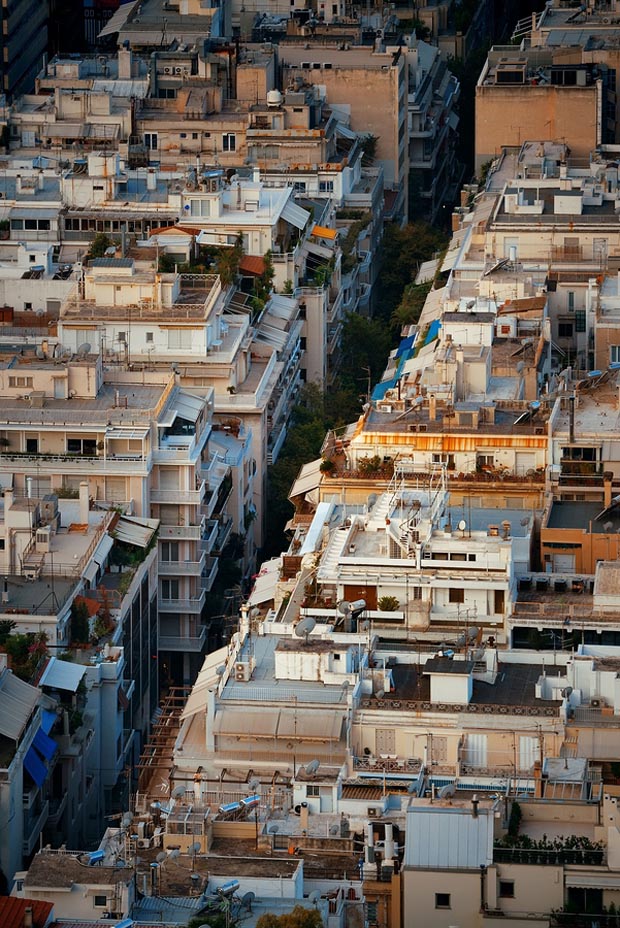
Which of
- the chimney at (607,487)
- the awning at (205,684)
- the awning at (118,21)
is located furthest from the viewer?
the awning at (118,21)

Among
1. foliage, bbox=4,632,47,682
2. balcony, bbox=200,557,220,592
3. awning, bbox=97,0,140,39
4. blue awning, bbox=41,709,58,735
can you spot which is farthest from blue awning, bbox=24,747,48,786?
awning, bbox=97,0,140,39

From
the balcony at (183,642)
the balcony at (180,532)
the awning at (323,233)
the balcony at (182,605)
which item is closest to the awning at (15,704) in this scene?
the balcony at (183,642)

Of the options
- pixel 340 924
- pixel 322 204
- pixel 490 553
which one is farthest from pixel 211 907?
pixel 322 204

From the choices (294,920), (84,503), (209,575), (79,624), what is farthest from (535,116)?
(294,920)

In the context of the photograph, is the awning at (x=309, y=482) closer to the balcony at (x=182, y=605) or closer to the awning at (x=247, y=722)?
the balcony at (x=182, y=605)

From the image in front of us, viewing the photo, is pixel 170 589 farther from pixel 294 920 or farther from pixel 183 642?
pixel 294 920

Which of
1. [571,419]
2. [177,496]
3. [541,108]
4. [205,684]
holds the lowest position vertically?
[205,684]
